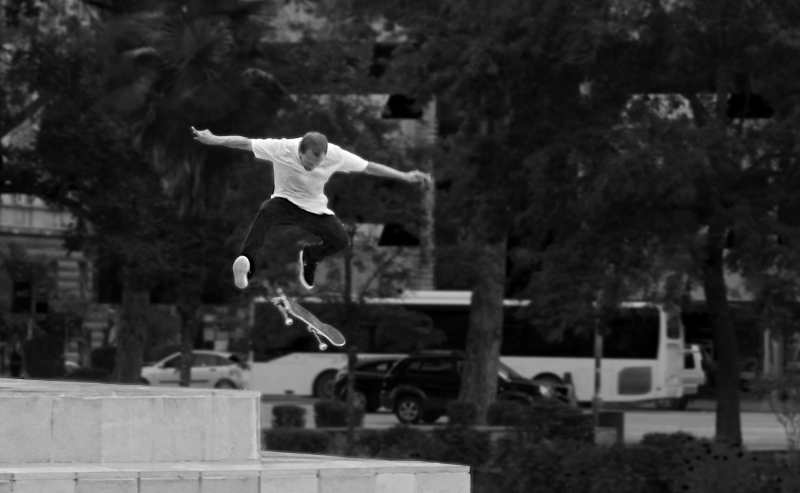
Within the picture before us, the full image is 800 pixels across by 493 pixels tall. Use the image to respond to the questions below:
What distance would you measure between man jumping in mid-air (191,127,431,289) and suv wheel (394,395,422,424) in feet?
84.9

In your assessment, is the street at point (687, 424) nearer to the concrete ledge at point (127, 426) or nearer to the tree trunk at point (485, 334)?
the tree trunk at point (485, 334)

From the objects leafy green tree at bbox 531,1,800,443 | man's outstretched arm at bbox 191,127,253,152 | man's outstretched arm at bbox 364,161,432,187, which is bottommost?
man's outstretched arm at bbox 364,161,432,187

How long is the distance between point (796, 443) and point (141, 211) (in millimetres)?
11740

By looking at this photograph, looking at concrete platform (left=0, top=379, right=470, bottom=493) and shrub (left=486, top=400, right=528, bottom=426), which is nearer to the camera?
concrete platform (left=0, top=379, right=470, bottom=493)

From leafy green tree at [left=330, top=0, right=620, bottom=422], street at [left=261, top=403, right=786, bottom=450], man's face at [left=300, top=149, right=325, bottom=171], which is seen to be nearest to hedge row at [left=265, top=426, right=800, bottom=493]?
leafy green tree at [left=330, top=0, right=620, bottom=422]

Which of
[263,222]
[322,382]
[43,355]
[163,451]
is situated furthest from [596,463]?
[322,382]

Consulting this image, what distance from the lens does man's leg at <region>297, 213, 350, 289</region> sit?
564 inches

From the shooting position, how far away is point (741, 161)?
938 inches

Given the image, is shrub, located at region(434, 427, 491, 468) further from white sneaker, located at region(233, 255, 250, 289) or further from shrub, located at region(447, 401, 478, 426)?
white sneaker, located at region(233, 255, 250, 289)

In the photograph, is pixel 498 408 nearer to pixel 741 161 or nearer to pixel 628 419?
pixel 741 161

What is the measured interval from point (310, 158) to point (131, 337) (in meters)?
23.3

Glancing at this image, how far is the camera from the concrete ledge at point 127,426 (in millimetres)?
12258

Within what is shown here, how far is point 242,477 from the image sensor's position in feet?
39.1

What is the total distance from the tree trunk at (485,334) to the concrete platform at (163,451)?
18770mm
